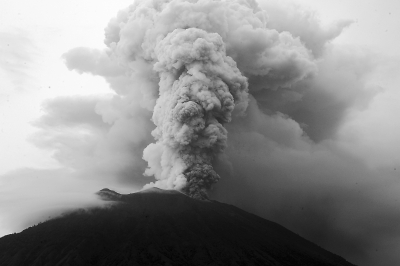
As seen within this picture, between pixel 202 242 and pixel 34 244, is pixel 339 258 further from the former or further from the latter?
pixel 34 244

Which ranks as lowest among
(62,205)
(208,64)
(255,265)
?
(255,265)

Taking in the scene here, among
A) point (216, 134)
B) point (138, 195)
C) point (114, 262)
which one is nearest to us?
point (114, 262)

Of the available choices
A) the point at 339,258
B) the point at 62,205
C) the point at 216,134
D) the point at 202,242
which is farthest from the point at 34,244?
the point at 339,258

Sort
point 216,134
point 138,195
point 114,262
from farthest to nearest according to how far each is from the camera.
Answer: point 138,195 < point 216,134 < point 114,262

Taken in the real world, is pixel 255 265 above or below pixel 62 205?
below

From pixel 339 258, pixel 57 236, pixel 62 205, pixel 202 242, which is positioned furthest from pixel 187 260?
pixel 339 258

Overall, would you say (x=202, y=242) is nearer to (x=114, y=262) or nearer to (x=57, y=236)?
(x=114, y=262)

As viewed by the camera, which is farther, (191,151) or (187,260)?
(191,151)
